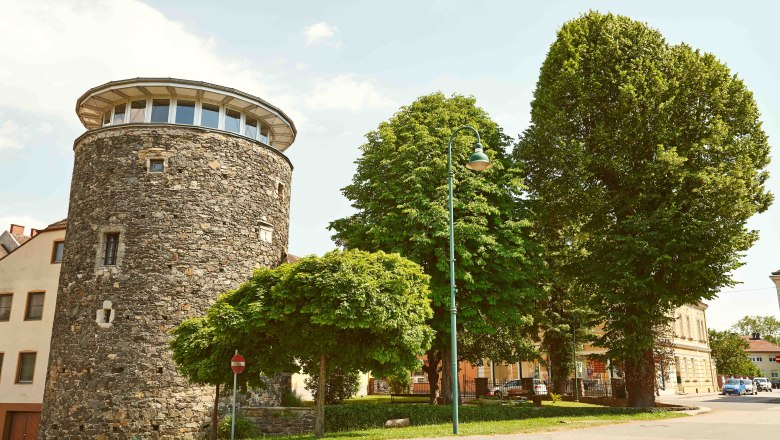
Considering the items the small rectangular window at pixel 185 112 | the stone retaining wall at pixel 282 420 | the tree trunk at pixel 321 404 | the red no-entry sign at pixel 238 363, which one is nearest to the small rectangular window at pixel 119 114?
the small rectangular window at pixel 185 112

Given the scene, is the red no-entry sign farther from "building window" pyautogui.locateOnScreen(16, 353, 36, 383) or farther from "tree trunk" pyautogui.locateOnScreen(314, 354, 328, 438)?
"building window" pyautogui.locateOnScreen(16, 353, 36, 383)

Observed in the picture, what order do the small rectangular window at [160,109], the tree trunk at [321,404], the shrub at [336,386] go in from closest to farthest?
1. the tree trunk at [321,404]
2. the small rectangular window at [160,109]
3. the shrub at [336,386]

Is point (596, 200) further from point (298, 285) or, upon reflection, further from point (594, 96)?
point (298, 285)

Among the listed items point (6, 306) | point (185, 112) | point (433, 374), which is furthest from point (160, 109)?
point (6, 306)

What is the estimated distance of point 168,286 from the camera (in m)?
23.4

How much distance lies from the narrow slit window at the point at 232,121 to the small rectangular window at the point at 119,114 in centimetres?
478

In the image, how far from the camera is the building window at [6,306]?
3425 centimetres

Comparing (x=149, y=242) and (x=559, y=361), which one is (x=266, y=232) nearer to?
(x=149, y=242)

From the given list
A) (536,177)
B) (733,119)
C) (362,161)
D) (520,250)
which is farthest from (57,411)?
(733,119)

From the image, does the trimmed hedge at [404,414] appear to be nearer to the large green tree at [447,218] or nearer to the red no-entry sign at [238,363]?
the large green tree at [447,218]

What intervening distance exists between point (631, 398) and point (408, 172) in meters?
14.4

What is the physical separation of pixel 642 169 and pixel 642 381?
9.49m

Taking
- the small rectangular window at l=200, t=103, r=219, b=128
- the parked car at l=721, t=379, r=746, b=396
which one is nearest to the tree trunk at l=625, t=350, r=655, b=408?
the small rectangular window at l=200, t=103, r=219, b=128

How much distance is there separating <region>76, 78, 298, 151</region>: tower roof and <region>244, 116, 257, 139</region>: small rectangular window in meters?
0.30
